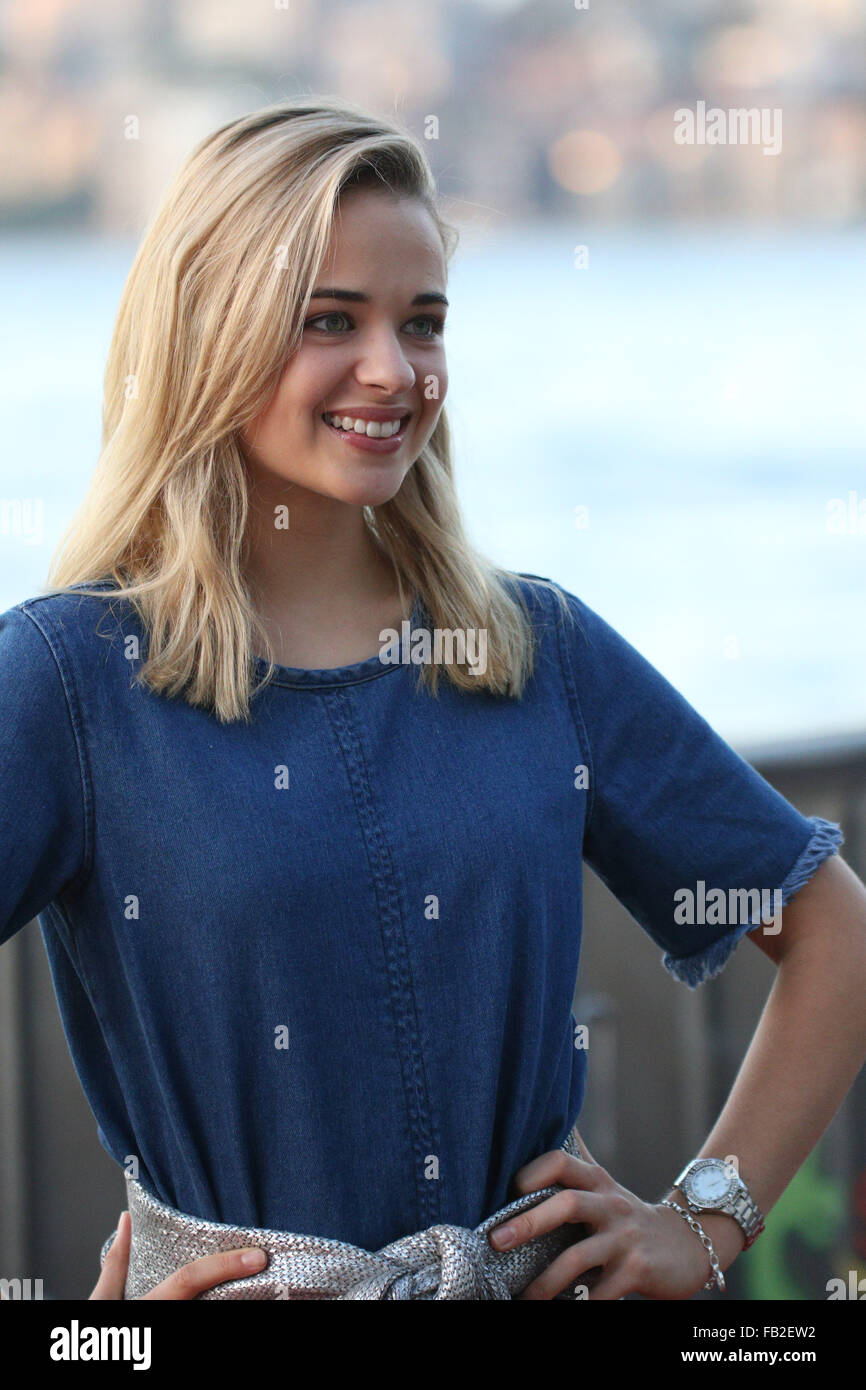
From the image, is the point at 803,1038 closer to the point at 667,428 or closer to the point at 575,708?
the point at 575,708

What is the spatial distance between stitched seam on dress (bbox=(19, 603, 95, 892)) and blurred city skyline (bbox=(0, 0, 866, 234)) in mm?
13591

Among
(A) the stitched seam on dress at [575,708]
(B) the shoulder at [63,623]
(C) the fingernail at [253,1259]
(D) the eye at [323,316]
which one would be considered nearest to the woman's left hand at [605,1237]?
(C) the fingernail at [253,1259]

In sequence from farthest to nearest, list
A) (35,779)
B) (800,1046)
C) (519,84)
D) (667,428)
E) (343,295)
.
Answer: (519,84)
(667,428)
(800,1046)
(343,295)
(35,779)

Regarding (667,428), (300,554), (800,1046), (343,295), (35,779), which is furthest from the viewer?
(667,428)

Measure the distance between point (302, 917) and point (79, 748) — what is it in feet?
0.69

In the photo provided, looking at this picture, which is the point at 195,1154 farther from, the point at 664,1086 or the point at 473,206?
the point at 664,1086

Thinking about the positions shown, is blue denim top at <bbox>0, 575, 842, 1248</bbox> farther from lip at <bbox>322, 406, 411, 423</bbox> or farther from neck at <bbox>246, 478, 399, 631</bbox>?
lip at <bbox>322, 406, 411, 423</bbox>

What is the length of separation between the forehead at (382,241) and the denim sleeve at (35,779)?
39 centimetres

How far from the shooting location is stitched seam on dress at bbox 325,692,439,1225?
1160 millimetres

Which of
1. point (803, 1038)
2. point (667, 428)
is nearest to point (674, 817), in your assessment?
point (803, 1038)

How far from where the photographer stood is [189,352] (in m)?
1.23

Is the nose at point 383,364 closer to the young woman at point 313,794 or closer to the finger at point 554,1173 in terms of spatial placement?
the young woman at point 313,794

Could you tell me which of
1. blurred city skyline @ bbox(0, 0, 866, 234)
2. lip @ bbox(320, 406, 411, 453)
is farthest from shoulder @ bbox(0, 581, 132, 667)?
blurred city skyline @ bbox(0, 0, 866, 234)

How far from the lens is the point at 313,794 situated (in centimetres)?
116
